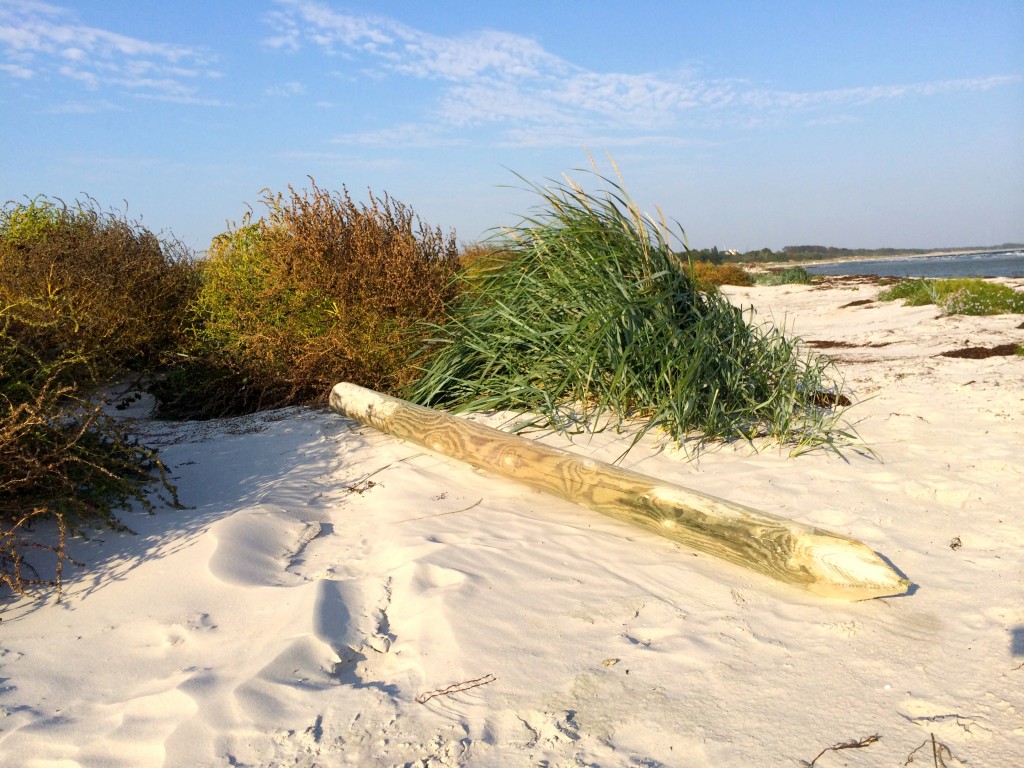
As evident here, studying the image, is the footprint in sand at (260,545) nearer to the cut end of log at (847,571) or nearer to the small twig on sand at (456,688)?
the small twig on sand at (456,688)

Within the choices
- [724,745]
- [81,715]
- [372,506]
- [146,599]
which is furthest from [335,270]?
[724,745]

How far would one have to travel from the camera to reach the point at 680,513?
3326 millimetres

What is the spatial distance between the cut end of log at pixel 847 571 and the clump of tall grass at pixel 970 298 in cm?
903

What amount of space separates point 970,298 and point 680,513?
9.44 meters

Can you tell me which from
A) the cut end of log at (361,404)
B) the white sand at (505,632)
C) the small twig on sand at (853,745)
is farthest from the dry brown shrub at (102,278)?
the small twig on sand at (853,745)

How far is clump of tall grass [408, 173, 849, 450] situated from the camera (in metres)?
4.77

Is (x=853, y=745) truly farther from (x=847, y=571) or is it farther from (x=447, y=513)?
(x=447, y=513)

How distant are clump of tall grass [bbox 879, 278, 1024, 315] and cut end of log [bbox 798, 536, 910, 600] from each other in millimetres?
9025

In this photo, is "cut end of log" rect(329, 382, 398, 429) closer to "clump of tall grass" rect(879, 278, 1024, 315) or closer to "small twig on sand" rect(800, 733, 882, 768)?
→ "small twig on sand" rect(800, 733, 882, 768)

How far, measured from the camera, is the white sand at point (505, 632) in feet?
6.92

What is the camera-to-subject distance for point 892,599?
2.99 meters

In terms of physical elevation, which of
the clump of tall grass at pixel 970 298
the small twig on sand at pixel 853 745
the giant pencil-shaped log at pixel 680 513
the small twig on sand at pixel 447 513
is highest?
the clump of tall grass at pixel 970 298

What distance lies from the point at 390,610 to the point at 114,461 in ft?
5.67

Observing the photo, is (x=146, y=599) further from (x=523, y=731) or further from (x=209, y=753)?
(x=523, y=731)
